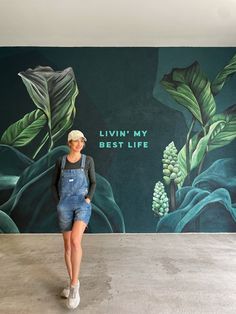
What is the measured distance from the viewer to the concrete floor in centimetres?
251

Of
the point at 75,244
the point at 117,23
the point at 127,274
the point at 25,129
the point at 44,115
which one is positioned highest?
the point at 117,23

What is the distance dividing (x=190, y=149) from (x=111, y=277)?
8.25 feet

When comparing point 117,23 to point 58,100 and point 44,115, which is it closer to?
point 58,100

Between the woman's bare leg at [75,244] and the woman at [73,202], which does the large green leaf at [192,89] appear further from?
the woman's bare leg at [75,244]

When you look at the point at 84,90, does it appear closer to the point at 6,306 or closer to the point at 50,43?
the point at 50,43

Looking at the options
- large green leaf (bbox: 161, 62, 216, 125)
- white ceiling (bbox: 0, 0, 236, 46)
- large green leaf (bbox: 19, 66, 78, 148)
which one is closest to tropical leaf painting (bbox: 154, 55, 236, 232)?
large green leaf (bbox: 161, 62, 216, 125)

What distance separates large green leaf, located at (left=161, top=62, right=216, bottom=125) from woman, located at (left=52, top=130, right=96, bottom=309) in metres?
2.62

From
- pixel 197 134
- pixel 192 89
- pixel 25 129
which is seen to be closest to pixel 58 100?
pixel 25 129

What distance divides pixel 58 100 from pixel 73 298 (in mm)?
3170

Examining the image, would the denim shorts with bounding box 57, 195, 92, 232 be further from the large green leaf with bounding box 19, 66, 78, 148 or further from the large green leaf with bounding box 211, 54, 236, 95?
the large green leaf with bounding box 211, 54, 236, 95

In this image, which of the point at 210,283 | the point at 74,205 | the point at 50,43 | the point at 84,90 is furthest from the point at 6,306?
the point at 50,43

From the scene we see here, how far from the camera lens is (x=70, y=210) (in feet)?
8.50

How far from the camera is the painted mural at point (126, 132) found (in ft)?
15.6

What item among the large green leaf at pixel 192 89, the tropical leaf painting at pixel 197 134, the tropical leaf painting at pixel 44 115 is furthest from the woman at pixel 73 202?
the large green leaf at pixel 192 89
